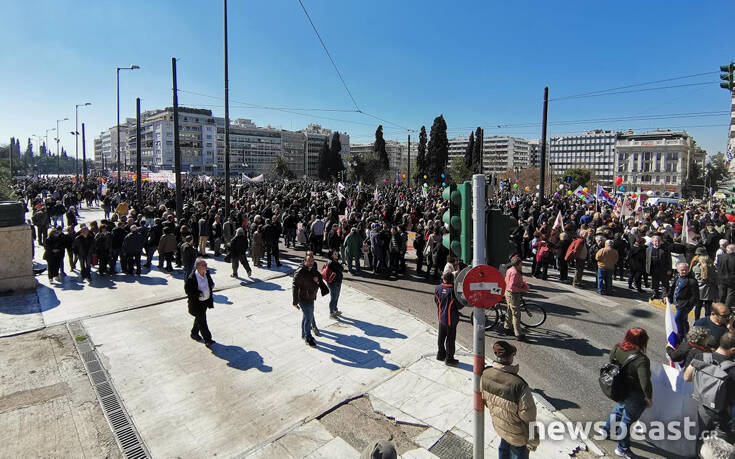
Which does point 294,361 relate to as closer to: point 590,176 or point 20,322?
point 20,322

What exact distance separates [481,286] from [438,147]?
66.3 meters

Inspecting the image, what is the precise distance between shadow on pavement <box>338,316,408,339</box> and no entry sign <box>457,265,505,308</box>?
460 centimetres

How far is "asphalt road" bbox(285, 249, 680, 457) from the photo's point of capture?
591cm

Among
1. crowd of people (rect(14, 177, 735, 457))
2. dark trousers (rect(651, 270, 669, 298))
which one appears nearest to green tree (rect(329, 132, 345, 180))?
crowd of people (rect(14, 177, 735, 457))

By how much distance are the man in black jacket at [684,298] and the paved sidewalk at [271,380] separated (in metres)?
3.92

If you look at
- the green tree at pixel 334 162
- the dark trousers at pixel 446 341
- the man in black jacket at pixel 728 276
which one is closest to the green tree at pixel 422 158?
the green tree at pixel 334 162

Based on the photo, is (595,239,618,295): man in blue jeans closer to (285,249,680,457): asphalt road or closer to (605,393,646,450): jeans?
(285,249,680,457): asphalt road

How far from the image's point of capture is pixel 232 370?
6547 mm

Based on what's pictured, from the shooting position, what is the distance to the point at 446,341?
271 inches

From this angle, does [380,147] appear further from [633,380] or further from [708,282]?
[633,380]

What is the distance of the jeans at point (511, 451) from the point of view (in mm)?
3723

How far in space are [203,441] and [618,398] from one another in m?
4.65

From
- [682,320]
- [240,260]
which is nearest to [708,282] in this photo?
[682,320]

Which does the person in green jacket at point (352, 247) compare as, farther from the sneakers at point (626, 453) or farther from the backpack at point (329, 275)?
the sneakers at point (626, 453)
